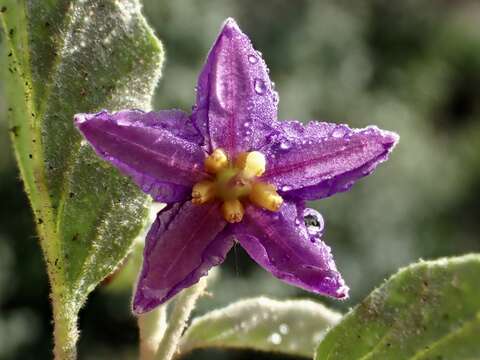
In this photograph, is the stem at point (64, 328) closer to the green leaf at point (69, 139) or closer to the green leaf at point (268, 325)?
the green leaf at point (69, 139)

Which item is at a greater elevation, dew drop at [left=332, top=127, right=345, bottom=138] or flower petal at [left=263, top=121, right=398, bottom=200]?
dew drop at [left=332, top=127, right=345, bottom=138]

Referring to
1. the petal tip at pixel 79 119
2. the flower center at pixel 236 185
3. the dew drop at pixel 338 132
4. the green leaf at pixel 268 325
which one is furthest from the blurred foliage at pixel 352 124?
the petal tip at pixel 79 119

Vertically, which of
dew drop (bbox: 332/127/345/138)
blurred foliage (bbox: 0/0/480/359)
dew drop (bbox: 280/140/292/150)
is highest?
blurred foliage (bbox: 0/0/480/359)

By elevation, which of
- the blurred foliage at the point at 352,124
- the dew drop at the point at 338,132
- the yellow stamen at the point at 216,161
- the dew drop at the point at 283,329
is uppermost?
the blurred foliage at the point at 352,124

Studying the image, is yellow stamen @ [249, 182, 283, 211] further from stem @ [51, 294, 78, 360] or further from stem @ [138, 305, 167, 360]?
stem @ [51, 294, 78, 360]

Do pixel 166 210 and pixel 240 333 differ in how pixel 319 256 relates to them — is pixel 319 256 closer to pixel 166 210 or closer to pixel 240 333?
pixel 166 210

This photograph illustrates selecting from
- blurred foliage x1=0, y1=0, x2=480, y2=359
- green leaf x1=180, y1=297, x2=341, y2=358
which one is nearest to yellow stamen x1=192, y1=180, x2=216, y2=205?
green leaf x1=180, y1=297, x2=341, y2=358

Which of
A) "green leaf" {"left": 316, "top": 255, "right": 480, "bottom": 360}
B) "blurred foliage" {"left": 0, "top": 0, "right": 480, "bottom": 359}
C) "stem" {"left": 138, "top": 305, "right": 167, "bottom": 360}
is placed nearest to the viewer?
"green leaf" {"left": 316, "top": 255, "right": 480, "bottom": 360}
